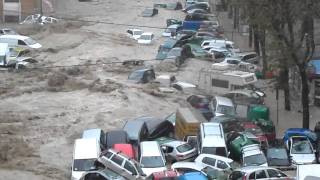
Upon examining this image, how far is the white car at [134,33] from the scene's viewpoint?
203 ft

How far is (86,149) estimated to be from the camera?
26641 mm

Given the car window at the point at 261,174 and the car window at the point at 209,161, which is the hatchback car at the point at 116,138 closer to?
the car window at the point at 209,161

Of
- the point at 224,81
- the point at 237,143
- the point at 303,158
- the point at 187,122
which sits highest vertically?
the point at 187,122

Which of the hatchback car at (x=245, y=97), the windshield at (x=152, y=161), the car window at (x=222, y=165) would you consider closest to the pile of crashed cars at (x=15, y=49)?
the hatchback car at (x=245, y=97)

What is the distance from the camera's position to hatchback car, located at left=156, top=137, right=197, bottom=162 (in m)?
27.7

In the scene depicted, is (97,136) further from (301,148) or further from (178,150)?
(301,148)

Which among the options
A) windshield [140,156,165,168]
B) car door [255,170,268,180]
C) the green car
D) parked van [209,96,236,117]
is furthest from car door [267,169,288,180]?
parked van [209,96,236,117]

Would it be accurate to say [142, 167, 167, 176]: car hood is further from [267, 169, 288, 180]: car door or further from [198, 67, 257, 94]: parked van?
[198, 67, 257, 94]: parked van

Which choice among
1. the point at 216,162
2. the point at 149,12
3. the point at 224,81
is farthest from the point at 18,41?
the point at 216,162

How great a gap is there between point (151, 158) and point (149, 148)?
2.57 ft

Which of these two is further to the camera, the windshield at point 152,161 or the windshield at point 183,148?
the windshield at point 183,148

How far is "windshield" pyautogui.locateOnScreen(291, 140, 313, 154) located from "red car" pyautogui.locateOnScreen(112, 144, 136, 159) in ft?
20.1

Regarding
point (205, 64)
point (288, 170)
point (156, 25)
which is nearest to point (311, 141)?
point (288, 170)

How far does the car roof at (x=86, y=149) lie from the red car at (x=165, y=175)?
308 centimetres
